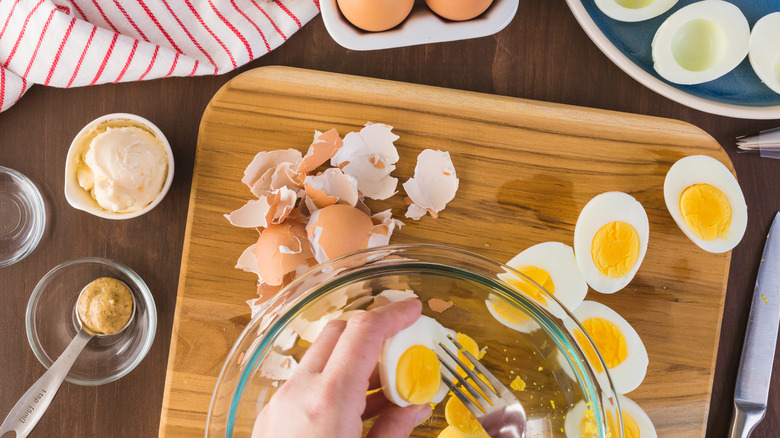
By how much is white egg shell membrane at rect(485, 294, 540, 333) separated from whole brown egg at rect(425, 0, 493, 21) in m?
0.47

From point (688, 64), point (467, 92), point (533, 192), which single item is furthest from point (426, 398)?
point (688, 64)

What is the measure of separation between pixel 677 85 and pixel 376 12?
1.95 feet

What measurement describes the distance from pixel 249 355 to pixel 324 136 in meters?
0.39

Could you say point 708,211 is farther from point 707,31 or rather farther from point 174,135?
point 174,135

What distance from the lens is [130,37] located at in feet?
3.30

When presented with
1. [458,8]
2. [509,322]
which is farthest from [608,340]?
[458,8]

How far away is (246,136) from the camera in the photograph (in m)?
1.02

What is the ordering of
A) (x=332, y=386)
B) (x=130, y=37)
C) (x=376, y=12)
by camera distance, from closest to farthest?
(x=332, y=386) → (x=376, y=12) → (x=130, y=37)

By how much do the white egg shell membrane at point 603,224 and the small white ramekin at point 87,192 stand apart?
0.75 metres

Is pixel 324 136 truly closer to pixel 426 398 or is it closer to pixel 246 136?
pixel 246 136

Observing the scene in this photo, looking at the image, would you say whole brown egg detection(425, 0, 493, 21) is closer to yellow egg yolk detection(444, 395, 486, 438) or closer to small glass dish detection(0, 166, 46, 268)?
yellow egg yolk detection(444, 395, 486, 438)

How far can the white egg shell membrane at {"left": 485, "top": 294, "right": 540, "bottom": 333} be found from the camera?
839 mm

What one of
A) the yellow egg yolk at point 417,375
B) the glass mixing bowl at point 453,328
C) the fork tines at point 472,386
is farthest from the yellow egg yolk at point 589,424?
the yellow egg yolk at point 417,375

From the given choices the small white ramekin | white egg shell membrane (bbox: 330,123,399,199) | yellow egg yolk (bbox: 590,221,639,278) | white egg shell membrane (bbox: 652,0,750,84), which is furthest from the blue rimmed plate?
the small white ramekin
